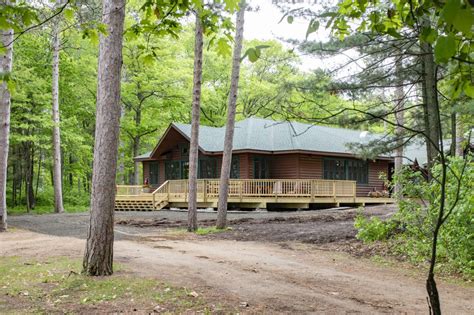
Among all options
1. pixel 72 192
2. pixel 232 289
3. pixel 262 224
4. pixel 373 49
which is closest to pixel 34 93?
pixel 72 192

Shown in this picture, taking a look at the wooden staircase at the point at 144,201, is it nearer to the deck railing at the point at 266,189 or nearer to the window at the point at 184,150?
the deck railing at the point at 266,189

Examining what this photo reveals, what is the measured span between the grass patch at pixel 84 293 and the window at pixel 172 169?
24.3 m

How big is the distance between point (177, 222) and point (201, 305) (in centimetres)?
1332

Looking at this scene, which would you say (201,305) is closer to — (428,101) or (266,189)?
(428,101)

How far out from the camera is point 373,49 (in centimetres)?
1061

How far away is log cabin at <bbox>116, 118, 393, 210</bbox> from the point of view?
2584cm

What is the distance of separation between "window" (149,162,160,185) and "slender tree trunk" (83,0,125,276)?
27050 millimetres

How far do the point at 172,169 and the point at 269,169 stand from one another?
746cm

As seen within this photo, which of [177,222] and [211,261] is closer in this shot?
[211,261]

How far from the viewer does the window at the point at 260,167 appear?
91.9 feet

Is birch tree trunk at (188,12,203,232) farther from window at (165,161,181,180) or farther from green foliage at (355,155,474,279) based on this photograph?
window at (165,161,181,180)

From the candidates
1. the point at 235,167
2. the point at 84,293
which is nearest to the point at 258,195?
the point at 235,167

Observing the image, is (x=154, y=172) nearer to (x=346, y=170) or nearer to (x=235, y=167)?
(x=235, y=167)

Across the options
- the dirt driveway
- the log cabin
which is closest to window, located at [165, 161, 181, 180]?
the log cabin
